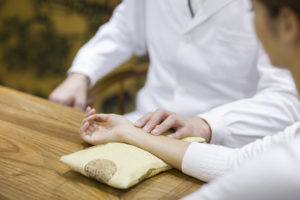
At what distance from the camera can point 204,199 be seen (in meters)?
0.67

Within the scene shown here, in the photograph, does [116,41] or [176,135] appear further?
[116,41]

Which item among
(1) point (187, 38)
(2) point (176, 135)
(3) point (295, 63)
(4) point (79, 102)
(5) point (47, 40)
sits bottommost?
(5) point (47, 40)

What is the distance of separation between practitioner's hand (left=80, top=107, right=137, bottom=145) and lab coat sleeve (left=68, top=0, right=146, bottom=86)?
643mm

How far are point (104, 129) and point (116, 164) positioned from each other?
8.2 inches

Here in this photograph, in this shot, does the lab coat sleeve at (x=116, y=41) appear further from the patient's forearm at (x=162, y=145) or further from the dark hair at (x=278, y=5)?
the dark hair at (x=278, y=5)

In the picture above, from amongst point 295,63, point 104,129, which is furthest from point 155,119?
point 295,63

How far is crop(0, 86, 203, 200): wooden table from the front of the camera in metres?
0.83

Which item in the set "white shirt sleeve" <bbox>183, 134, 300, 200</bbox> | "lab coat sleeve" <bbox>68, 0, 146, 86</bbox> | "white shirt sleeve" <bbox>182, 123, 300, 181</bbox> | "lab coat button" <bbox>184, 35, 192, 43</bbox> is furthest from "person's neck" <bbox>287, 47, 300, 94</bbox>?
"lab coat sleeve" <bbox>68, 0, 146, 86</bbox>

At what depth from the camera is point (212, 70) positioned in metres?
1.55

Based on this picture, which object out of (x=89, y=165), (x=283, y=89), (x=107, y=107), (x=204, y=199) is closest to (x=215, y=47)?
(x=283, y=89)

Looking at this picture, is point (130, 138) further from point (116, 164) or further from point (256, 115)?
point (256, 115)

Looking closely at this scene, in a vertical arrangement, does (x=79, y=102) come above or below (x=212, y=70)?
below

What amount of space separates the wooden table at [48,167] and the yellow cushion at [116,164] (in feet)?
0.07

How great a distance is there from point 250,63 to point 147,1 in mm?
526
